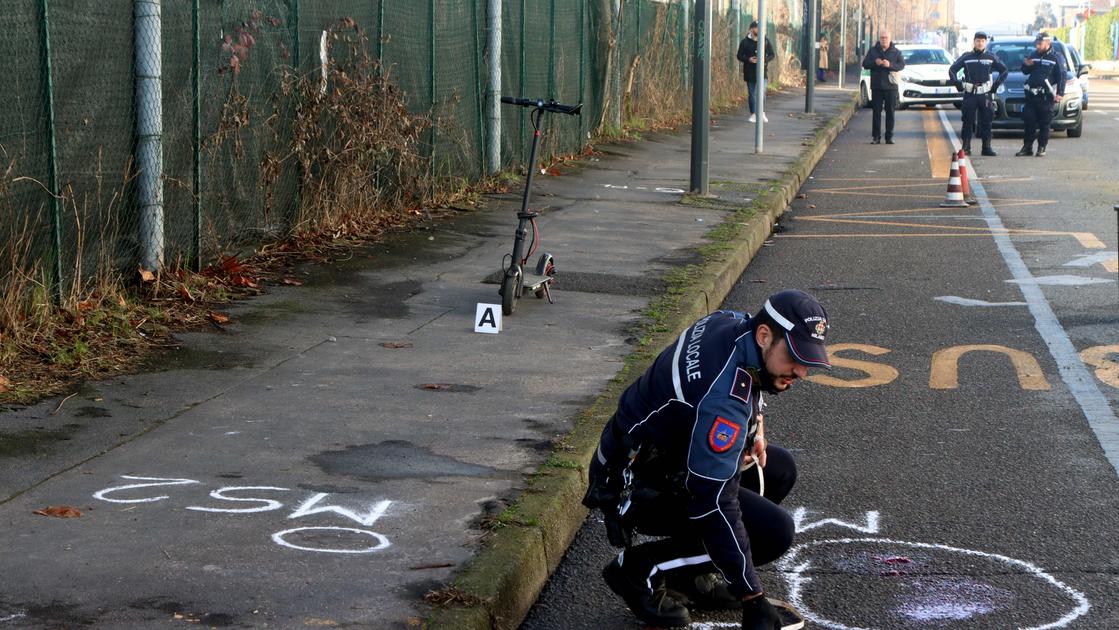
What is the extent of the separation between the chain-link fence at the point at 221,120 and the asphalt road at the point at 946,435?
3541mm

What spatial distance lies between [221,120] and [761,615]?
6.74 metres

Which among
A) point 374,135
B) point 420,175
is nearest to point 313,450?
point 374,135

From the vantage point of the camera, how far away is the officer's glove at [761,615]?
4.02m

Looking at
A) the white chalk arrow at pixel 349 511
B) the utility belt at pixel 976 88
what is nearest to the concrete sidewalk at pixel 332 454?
the white chalk arrow at pixel 349 511

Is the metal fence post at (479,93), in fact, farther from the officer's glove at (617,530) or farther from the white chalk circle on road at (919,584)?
the officer's glove at (617,530)

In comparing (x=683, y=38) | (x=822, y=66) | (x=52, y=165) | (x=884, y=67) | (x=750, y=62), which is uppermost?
(x=822, y=66)

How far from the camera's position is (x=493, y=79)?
15.5 metres

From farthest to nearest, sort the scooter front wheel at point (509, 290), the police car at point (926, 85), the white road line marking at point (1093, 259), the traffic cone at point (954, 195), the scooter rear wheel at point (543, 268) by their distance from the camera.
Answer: the police car at point (926, 85) < the traffic cone at point (954, 195) < the white road line marking at point (1093, 259) < the scooter rear wheel at point (543, 268) < the scooter front wheel at point (509, 290)

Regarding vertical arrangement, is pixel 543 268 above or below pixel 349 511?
above

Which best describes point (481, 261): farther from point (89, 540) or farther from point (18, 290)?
point (89, 540)

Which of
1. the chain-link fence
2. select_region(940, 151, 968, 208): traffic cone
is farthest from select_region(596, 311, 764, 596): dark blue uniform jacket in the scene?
select_region(940, 151, 968, 208): traffic cone

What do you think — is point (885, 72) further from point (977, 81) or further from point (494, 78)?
point (494, 78)

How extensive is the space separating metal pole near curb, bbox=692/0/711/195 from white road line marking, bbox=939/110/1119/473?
3.58 meters

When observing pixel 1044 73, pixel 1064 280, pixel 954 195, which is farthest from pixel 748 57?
pixel 1064 280
